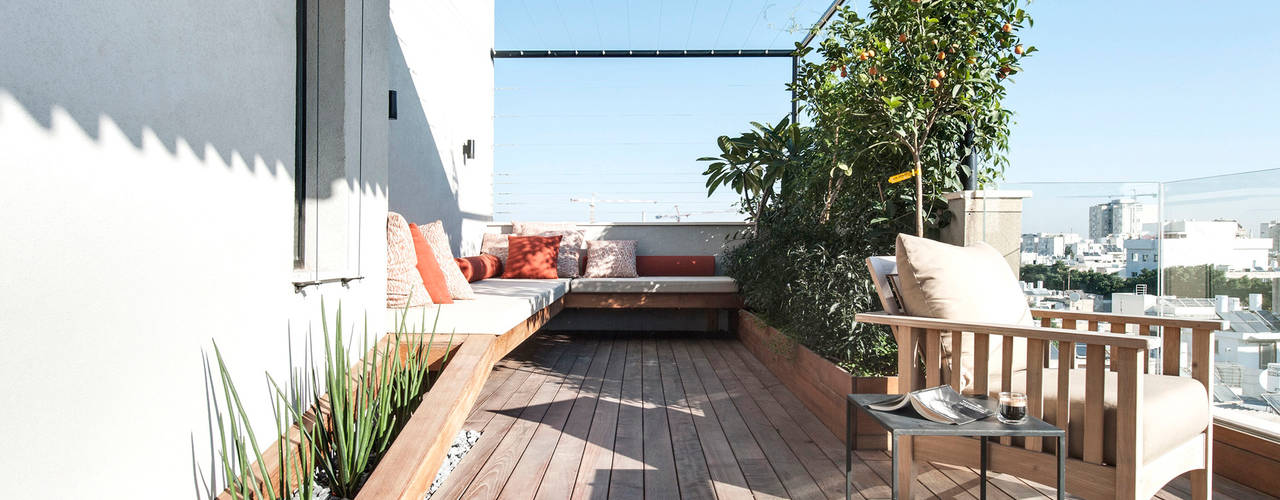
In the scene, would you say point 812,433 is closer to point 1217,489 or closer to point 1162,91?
point 1217,489

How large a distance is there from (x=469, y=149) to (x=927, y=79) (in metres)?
4.15

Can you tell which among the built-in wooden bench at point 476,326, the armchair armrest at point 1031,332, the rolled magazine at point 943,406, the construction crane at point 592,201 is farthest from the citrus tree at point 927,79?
the construction crane at point 592,201

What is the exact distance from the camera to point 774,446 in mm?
2529

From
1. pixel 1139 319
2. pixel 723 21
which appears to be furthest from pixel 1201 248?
pixel 723 21

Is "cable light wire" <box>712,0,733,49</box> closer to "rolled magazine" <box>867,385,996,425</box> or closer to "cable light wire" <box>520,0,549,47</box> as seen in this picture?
"cable light wire" <box>520,0,549,47</box>

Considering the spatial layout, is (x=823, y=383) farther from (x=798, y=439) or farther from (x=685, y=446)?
(x=685, y=446)

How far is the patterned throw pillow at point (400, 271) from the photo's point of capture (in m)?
3.10

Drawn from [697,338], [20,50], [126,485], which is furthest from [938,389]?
[697,338]

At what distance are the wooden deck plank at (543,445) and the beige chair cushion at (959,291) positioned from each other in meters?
1.30

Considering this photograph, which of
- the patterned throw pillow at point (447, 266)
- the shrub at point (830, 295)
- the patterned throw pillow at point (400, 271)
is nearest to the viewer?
the shrub at point (830, 295)

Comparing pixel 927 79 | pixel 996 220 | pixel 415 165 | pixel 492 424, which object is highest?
pixel 927 79

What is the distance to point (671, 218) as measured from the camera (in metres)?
6.86

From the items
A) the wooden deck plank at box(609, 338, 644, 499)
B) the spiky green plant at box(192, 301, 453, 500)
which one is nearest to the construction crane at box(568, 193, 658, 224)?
the wooden deck plank at box(609, 338, 644, 499)

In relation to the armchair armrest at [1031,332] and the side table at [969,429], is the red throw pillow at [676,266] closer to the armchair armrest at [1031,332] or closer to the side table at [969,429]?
the armchair armrest at [1031,332]
